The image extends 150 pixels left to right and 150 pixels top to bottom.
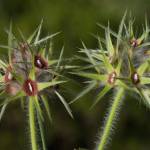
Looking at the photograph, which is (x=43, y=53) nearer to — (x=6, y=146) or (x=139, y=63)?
(x=139, y=63)

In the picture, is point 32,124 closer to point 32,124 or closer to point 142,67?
point 32,124

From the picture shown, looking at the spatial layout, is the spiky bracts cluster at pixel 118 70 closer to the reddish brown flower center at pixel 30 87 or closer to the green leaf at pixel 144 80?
the green leaf at pixel 144 80

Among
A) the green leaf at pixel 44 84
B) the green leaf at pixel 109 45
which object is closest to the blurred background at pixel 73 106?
the green leaf at pixel 109 45

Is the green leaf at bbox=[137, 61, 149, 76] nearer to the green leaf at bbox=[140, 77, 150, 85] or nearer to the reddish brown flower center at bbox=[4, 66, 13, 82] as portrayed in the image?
the green leaf at bbox=[140, 77, 150, 85]

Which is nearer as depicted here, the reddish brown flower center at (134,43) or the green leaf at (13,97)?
the green leaf at (13,97)

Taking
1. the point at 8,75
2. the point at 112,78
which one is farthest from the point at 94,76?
the point at 8,75
